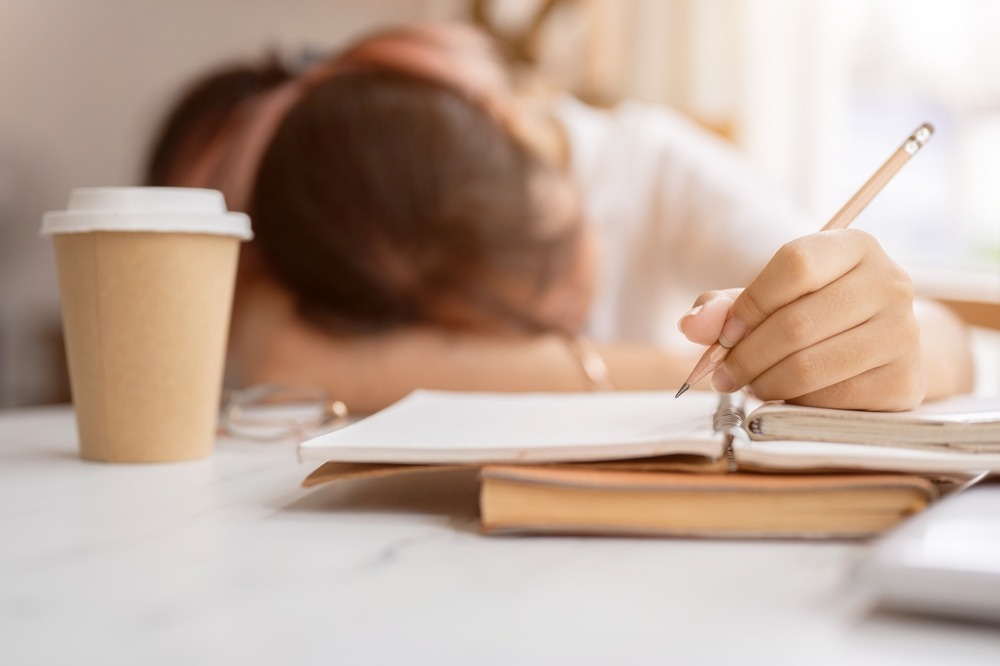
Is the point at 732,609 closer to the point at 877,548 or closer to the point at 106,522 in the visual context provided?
the point at 877,548

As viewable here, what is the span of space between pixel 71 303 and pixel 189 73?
1197 mm

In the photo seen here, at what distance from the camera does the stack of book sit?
413 mm

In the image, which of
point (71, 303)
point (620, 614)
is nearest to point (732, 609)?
point (620, 614)

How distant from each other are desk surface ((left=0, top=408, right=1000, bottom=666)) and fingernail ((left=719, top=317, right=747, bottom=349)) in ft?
0.41

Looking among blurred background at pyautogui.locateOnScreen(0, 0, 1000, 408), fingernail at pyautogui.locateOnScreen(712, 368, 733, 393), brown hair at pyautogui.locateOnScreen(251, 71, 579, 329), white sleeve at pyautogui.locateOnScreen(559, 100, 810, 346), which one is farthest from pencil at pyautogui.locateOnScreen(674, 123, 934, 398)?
blurred background at pyautogui.locateOnScreen(0, 0, 1000, 408)

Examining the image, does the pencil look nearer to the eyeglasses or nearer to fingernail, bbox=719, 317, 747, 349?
fingernail, bbox=719, 317, 747, 349

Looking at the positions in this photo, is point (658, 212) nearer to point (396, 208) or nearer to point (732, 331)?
point (396, 208)

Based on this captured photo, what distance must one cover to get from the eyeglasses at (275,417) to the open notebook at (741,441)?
29cm

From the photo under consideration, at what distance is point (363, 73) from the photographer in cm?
126

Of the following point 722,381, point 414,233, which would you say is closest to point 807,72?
point 414,233

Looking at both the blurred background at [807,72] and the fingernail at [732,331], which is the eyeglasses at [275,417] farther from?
the blurred background at [807,72]

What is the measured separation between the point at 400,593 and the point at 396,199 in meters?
0.90

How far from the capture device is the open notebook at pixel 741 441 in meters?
0.42

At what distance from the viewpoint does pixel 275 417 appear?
92cm
